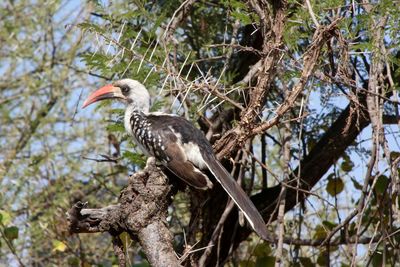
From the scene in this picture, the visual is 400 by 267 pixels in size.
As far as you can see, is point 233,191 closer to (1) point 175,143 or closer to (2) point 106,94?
(1) point 175,143

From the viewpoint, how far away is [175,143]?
13.5ft

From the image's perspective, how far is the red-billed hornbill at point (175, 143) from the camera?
3795 mm

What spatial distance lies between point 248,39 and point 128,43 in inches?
31.9

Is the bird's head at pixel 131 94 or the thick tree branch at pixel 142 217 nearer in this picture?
the thick tree branch at pixel 142 217

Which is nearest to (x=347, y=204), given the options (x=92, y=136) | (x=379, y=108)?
(x=379, y=108)

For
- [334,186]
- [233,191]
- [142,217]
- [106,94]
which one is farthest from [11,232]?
[334,186]

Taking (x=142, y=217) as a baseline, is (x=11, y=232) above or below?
below

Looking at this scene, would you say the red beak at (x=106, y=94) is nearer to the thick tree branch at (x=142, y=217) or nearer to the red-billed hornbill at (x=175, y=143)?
the red-billed hornbill at (x=175, y=143)

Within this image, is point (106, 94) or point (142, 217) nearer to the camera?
point (142, 217)

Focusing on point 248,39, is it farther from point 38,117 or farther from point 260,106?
point 38,117

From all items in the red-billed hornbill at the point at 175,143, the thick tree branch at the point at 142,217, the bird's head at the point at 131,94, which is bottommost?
the thick tree branch at the point at 142,217

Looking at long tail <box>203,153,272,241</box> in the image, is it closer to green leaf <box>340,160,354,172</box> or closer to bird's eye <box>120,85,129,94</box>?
bird's eye <box>120,85,129,94</box>

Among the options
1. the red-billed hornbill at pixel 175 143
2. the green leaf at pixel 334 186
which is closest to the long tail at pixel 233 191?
the red-billed hornbill at pixel 175 143

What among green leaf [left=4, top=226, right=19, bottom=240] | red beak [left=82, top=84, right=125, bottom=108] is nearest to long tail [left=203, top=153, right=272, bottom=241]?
red beak [left=82, top=84, right=125, bottom=108]
